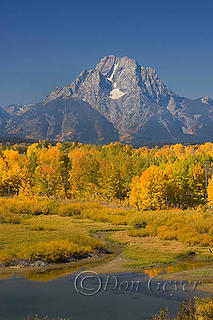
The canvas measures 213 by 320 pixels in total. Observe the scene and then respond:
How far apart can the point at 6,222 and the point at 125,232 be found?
16625 mm

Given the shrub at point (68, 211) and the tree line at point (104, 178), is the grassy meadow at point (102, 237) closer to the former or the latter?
the shrub at point (68, 211)

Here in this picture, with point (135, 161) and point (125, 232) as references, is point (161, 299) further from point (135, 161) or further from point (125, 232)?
point (135, 161)

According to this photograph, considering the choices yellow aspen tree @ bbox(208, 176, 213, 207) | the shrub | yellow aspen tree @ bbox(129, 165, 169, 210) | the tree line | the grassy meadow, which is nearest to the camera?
the grassy meadow

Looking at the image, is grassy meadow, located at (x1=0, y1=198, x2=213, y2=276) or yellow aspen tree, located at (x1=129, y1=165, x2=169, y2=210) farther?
yellow aspen tree, located at (x1=129, y1=165, x2=169, y2=210)

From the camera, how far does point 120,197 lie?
290 ft

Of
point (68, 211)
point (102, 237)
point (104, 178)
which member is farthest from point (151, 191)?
point (102, 237)

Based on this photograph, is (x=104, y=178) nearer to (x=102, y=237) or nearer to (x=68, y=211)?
(x=68, y=211)

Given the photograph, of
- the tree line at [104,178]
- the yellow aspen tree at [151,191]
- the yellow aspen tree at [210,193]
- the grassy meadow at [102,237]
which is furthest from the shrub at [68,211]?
the yellow aspen tree at [210,193]

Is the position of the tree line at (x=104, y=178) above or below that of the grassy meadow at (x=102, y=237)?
above

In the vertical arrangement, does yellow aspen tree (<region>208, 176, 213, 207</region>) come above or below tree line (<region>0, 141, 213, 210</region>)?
below

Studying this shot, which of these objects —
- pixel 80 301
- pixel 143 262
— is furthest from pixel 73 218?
pixel 80 301

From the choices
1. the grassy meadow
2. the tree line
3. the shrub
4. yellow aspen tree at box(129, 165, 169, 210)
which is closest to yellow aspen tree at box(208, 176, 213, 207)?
the tree line

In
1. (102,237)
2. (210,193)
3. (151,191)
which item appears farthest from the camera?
(210,193)

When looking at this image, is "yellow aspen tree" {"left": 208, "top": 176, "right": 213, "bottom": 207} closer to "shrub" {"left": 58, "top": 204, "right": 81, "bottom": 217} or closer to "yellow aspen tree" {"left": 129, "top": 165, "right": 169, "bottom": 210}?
"yellow aspen tree" {"left": 129, "top": 165, "right": 169, "bottom": 210}
